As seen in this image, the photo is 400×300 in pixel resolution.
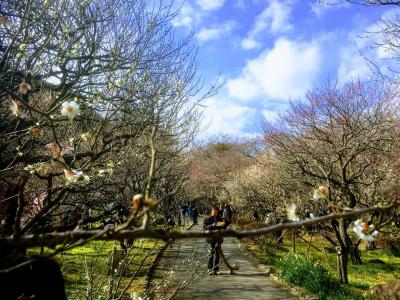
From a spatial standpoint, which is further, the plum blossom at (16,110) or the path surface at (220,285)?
the path surface at (220,285)

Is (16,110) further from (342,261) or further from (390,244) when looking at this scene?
(390,244)

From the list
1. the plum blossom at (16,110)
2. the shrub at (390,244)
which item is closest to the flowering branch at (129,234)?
the plum blossom at (16,110)

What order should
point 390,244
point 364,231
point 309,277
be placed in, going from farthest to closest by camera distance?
1. point 390,244
2. point 309,277
3. point 364,231

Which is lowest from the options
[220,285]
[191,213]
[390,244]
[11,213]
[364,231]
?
[220,285]

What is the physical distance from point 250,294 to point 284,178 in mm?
7672

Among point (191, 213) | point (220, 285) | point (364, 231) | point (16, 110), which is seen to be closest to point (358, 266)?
point (220, 285)

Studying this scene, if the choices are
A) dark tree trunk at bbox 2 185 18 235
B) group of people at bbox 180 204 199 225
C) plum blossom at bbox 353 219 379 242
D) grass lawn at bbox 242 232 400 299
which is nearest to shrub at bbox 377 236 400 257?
grass lawn at bbox 242 232 400 299

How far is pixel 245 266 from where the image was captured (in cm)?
1341

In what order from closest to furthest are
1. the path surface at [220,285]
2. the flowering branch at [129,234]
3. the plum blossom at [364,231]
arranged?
the flowering branch at [129,234], the plum blossom at [364,231], the path surface at [220,285]

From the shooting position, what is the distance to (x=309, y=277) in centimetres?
963

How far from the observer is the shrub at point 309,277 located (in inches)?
363

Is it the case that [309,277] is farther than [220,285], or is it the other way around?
[220,285]

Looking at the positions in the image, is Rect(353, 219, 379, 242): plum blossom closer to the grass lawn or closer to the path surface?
the path surface

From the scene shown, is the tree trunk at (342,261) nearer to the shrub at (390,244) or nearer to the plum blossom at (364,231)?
the shrub at (390,244)
